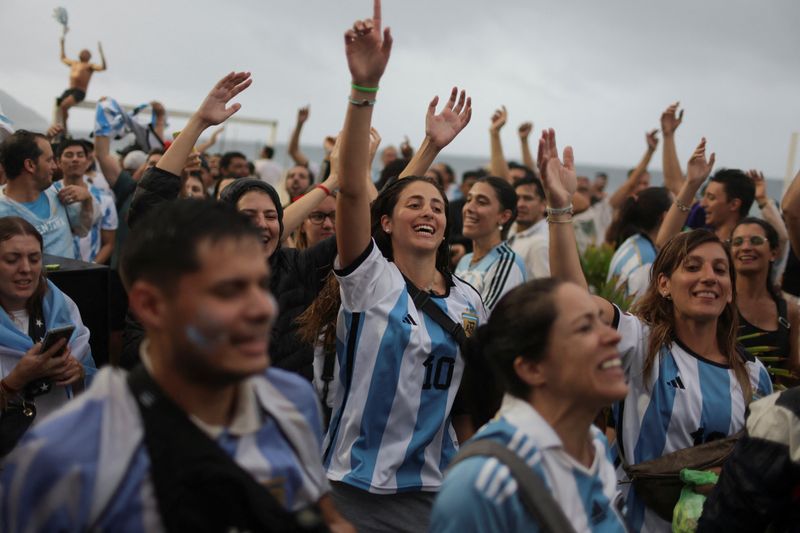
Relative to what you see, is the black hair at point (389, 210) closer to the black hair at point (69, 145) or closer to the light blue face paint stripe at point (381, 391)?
the light blue face paint stripe at point (381, 391)

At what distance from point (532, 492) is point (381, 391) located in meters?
1.42

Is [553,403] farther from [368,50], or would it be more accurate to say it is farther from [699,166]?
[699,166]

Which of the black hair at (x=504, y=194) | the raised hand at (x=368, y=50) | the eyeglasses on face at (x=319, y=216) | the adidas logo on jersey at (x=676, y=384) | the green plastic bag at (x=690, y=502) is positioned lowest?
the green plastic bag at (x=690, y=502)

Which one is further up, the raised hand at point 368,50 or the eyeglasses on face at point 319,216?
the raised hand at point 368,50

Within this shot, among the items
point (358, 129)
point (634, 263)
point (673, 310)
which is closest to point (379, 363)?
point (358, 129)

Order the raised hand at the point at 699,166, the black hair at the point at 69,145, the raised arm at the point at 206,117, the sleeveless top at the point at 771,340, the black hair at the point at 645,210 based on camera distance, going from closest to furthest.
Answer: the raised arm at the point at 206,117, the sleeveless top at the point at 771,340, the raised hand at the point at 699,166, the black hair at the point at 645,210, the black hair at the point at 69,145

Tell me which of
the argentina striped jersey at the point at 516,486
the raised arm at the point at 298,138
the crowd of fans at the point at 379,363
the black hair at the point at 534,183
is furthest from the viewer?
the raised arm at the point at 298,138

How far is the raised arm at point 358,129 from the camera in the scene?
3.13 meters

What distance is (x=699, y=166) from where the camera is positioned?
5.31 meters

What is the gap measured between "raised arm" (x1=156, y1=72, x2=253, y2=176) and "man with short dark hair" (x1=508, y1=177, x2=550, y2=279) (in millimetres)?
3074

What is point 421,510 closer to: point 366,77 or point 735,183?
point 366,77

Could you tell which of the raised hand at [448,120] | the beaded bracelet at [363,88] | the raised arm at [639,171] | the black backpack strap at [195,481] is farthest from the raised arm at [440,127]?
the raised arm at [639,171]

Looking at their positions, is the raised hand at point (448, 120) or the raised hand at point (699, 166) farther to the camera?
the raised hand at point (699, 166)

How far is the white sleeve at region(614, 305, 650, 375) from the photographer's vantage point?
3.48 metres
